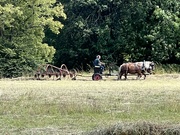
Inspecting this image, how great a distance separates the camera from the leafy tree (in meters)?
34.9

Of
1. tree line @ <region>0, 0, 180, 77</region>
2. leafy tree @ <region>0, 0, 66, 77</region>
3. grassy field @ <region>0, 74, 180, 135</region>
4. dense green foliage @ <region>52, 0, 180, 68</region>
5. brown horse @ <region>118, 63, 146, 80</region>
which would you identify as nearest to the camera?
grassy field @ <region>0, 74, 180, 135</region>

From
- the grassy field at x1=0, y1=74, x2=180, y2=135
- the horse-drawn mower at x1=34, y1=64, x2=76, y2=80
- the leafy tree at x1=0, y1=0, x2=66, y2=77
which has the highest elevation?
the leafy tree at x1=0, y1=0, x2=66, y2=77

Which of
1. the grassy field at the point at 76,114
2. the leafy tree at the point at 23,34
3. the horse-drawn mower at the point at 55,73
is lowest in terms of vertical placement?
the grassy field at the point at 76,114

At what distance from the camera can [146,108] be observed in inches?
486

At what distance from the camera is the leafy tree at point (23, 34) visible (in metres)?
34.9

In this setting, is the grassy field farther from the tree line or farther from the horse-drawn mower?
the tree line

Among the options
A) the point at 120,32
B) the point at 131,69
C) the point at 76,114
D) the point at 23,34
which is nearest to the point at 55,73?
the point at 131,69

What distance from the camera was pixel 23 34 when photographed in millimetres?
36625

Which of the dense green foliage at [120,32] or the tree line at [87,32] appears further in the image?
the dense green foliage at [120,32]

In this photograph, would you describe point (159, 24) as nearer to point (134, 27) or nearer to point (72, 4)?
point (134, 27)

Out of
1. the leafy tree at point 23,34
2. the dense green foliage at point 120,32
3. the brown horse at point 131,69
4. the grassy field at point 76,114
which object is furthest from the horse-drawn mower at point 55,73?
the grassy field at point 76,114

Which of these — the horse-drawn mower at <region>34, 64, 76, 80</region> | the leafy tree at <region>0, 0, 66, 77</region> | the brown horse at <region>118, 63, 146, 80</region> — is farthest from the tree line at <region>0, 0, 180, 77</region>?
the brown horse at <region>118, 63, 146, 80</region>

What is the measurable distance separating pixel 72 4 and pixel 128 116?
109 feet

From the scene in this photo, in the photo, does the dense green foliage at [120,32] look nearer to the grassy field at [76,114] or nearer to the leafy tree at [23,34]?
the leafy tree at [23,34]
